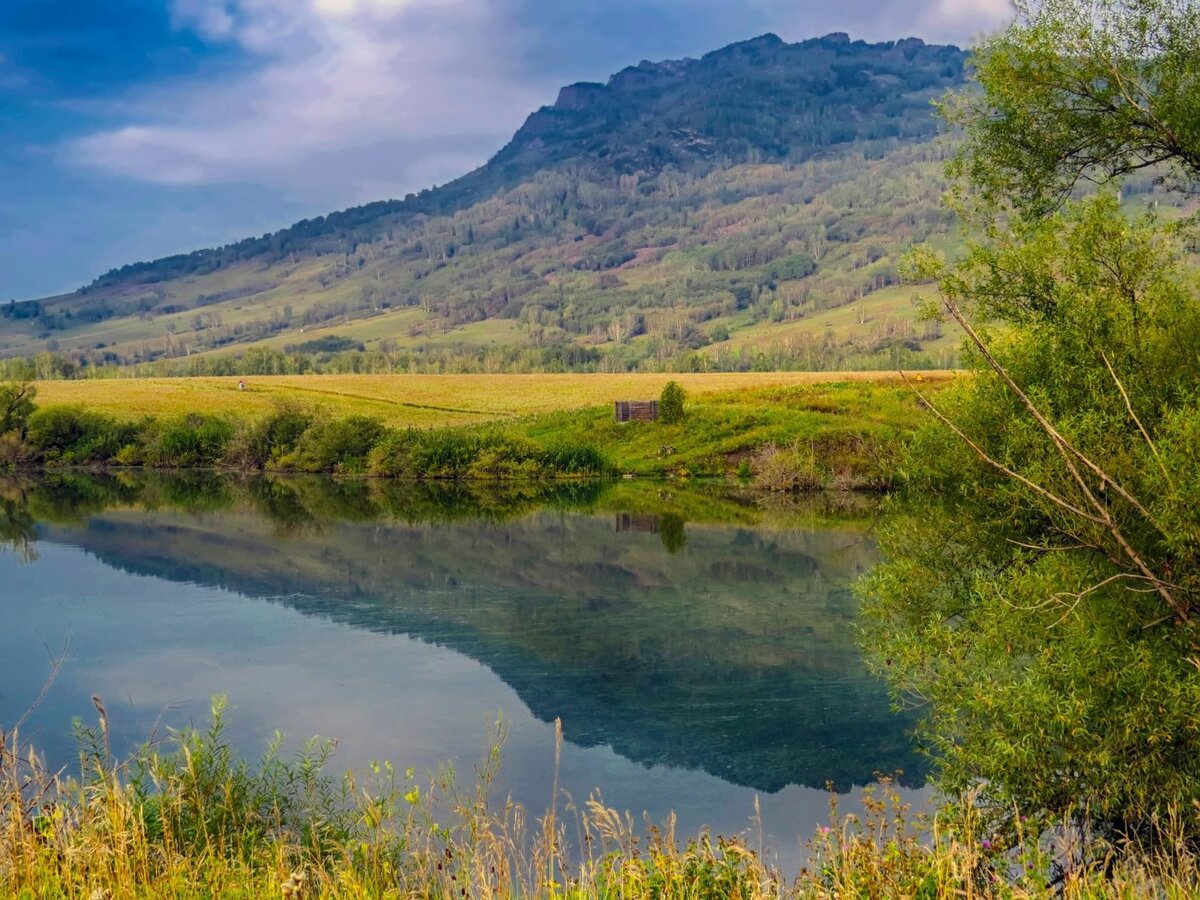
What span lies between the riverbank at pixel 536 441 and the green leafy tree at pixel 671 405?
45 centimetres

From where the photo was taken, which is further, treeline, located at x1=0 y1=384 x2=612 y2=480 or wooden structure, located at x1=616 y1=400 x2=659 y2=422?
wooden structure, located at x1=616 y1=400 x2=659 y2=422

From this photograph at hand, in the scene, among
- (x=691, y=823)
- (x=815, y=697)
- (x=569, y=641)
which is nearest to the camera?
(x=691, y=823)

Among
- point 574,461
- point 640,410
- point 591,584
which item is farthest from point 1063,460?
point 640,410

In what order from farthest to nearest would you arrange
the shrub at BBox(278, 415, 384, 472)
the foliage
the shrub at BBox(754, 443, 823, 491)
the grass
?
1. the shrub at BBox(278, 415, 384, 472)
2. the shrub at BBox(754, 443, 823, 491)
3. the foliage
4. the grass

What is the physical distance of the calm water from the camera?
56.1 feet

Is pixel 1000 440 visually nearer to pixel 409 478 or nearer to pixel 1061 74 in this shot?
pixel 1061 74

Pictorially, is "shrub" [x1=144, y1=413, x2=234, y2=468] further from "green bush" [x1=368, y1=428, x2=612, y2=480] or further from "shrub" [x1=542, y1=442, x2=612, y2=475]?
"shrub" [x1=542, y1=442, x2=612, y2=475]

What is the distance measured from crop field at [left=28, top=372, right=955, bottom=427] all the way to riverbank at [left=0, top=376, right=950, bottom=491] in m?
5.32

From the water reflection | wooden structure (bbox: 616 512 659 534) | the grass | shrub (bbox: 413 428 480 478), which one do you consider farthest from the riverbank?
the grass

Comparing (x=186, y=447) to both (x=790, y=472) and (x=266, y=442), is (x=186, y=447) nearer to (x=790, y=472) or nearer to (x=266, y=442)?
(x=266, y=442)

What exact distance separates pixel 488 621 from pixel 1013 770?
17425mm

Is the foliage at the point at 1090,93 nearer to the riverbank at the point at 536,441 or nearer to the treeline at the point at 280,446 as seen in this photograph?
the riverbank at the point at 536,441

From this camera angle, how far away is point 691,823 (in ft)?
46.8

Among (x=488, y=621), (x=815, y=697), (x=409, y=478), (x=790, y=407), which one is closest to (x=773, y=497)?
(x=790, y=407)
